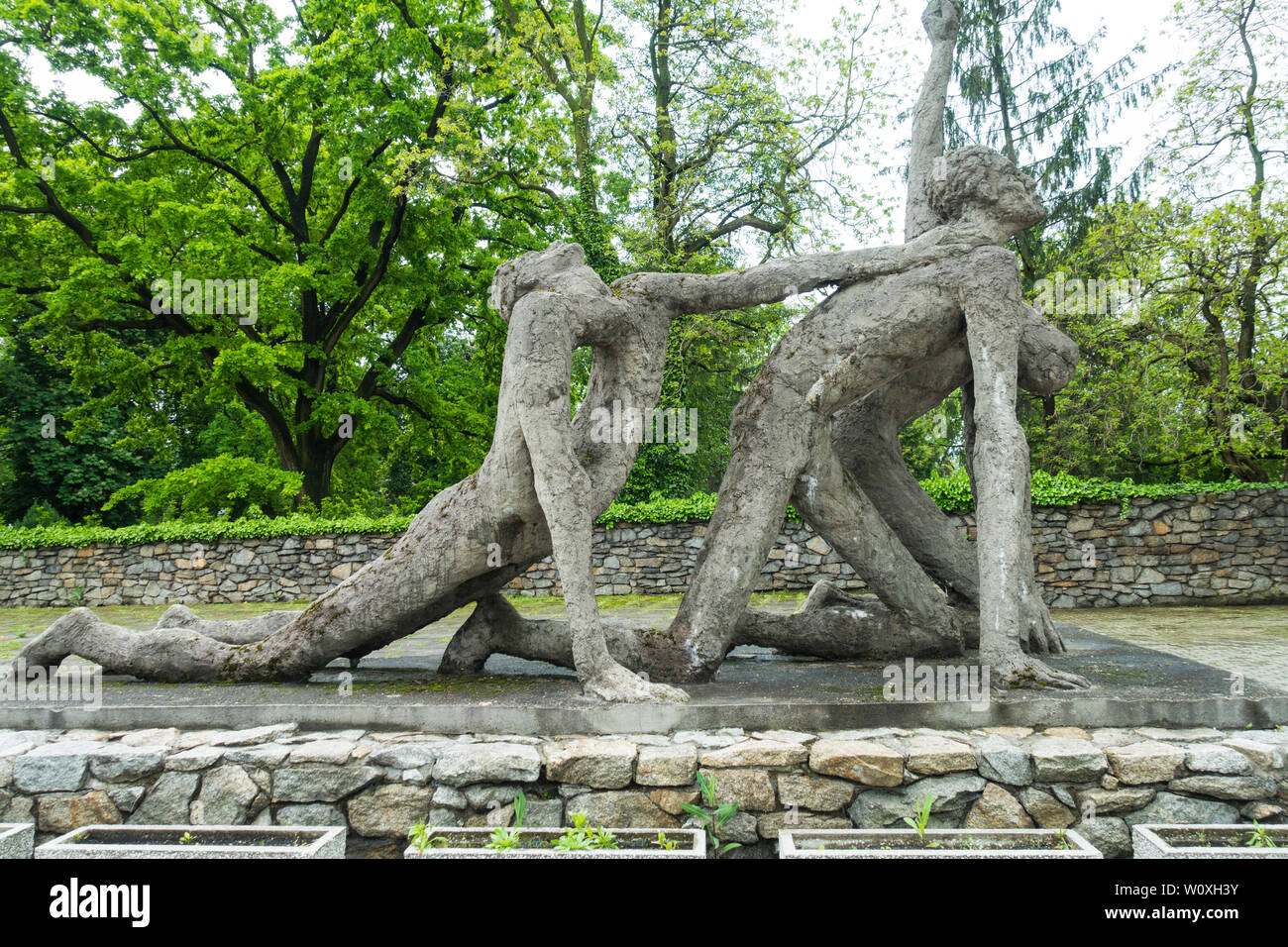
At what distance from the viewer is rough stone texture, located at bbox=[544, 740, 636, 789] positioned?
132 inches

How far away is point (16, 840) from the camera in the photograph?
3.23 metres

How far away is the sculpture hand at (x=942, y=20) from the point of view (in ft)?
17.2

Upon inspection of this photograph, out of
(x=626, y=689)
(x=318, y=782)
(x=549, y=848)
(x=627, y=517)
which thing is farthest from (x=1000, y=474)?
(x=627, y=517)

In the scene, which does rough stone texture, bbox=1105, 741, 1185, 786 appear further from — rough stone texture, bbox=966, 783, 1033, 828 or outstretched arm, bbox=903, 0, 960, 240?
outstretched arm, bbox=903, 0, 960, 240

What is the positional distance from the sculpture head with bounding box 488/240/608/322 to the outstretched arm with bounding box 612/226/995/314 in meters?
0.22

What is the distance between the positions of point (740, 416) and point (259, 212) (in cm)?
1675

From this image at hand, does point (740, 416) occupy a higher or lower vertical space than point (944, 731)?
higher

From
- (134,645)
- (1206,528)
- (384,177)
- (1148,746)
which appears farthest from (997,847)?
(384,177)

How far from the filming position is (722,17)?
16.5m

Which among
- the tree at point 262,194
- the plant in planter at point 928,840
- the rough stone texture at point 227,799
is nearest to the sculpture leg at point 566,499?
the plant in planter at point 928,840

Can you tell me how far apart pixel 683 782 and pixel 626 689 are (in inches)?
18.0

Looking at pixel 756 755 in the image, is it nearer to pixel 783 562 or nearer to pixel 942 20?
pixel 942 20

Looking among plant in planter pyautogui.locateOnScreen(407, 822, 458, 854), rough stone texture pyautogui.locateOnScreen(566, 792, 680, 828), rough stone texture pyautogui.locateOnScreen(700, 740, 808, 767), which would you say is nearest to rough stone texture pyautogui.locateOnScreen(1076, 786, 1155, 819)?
rough stone texture pyautogui.locateOnScreen(700, 740, 808, 767)

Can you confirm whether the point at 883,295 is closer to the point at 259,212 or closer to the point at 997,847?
the point at 997,847
